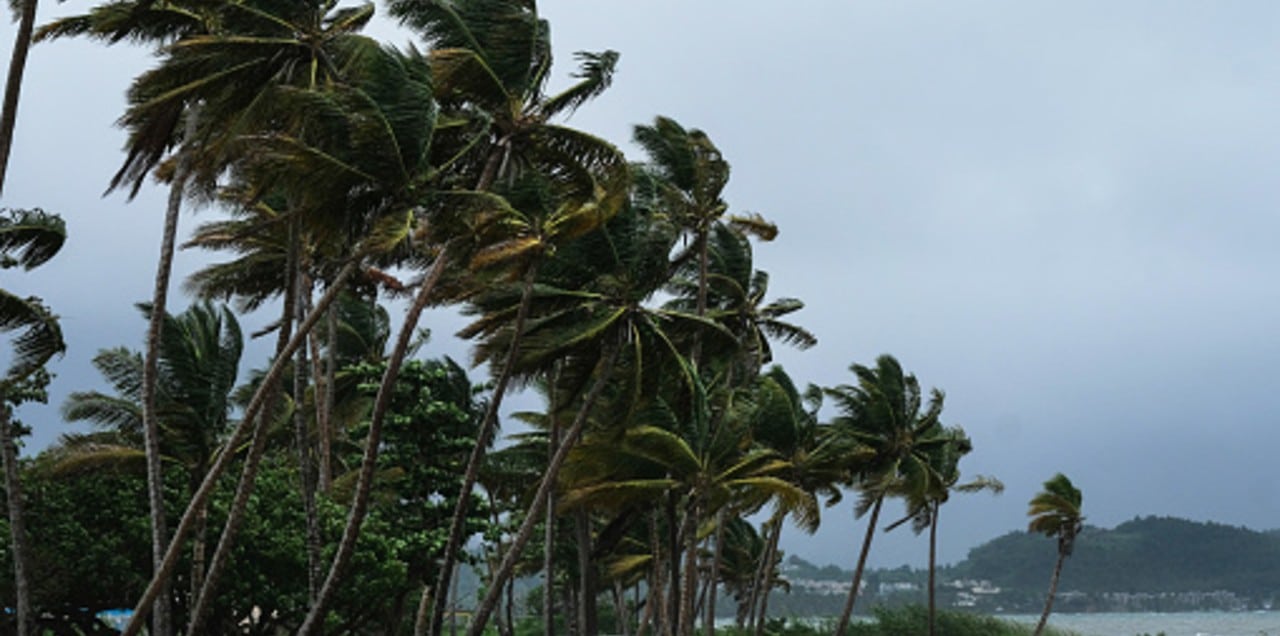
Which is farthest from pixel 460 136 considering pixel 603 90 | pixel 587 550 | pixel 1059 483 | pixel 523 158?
pixel 1059 483

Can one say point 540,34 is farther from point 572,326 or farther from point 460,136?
point 572,326

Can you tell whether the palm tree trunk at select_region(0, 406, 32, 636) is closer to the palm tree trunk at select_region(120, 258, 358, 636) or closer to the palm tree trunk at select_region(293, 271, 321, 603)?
the palm tree trunk at select_region(120, 258, 358, 636)

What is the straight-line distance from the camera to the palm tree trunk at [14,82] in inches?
641

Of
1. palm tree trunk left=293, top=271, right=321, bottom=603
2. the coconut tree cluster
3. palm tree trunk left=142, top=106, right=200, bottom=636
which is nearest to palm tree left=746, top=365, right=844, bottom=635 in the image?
the coconut tree cluster

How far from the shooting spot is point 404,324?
852 inches

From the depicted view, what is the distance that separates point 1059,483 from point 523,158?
36487mm

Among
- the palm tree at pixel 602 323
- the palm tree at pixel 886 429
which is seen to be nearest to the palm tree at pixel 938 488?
the palm tree at pixel 886 429

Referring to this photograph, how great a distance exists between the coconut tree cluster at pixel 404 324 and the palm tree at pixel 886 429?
3.49 meters

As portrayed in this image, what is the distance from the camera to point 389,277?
34.3 meters

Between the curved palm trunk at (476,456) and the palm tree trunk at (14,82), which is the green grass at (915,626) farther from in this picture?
the palm tree trunk at (14,82)

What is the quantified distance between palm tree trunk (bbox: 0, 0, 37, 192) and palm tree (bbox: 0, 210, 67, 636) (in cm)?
436

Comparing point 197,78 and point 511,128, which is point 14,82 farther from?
point 511,128

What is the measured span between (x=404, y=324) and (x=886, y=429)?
77.9 ft

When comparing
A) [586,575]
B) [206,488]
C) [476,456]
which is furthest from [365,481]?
[586,575]
